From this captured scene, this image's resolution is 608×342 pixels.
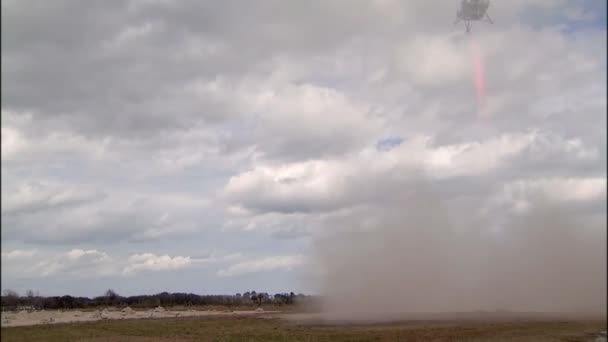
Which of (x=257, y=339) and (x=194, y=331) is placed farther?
(x=194, y=331)

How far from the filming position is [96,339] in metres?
54.9

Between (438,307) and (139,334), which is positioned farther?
(438,307)

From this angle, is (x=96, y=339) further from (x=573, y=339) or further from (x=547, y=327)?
(x=547, y=327)

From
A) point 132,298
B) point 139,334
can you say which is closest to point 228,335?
point 139,334

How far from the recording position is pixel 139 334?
6338 cm

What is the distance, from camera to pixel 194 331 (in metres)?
68.0

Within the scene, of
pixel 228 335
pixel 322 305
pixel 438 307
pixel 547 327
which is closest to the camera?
pixel 228 335

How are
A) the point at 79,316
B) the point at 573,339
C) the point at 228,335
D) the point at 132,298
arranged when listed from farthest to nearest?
the point at 132,298, the point at 79,316, the point at 228,335, the point at 573,339

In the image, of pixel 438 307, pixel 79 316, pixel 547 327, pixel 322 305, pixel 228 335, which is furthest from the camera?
pixel 322 305

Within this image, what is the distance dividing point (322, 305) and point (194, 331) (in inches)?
2854

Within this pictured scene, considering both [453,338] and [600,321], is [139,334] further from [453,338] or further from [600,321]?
[600,321]

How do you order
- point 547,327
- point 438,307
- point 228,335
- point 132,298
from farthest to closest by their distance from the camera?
point 132,298, point 438,307, point 547,327, point 228,335

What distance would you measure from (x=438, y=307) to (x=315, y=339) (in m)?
66.9

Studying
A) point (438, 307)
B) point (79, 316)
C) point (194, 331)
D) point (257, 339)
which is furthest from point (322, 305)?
point (257, 339)
